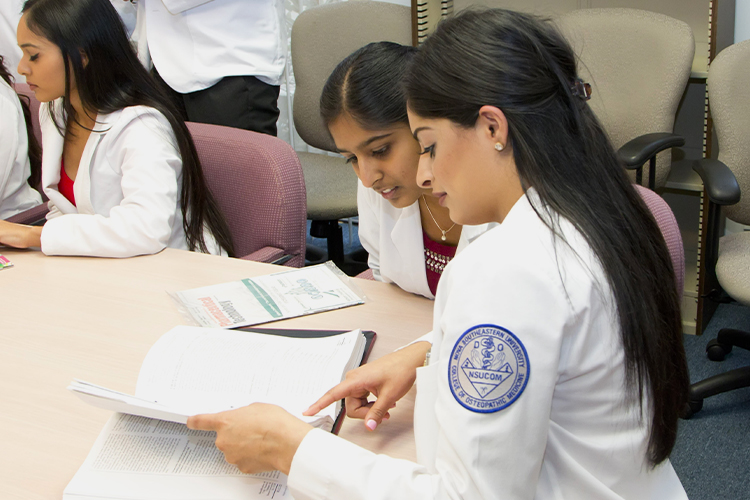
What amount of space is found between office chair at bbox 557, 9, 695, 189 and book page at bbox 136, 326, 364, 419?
4.13 feet

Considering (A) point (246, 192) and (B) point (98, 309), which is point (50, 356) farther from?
(A) point (246, 192)

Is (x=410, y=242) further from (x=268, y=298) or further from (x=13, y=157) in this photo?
(x=13, y=157)

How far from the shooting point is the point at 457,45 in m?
0.70

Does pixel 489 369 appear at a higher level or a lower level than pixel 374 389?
higher

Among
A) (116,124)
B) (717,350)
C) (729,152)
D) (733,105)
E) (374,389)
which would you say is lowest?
(717,350)

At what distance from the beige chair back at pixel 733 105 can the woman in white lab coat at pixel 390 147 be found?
3.28ft

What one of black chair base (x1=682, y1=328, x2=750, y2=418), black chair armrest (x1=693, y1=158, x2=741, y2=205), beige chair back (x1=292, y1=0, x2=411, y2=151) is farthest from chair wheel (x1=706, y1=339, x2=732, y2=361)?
beige chair back (x1=292, y1=0, x2=411, y2=151)

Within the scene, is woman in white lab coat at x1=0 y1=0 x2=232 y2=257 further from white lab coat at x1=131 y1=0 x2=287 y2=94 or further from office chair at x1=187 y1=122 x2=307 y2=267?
white lab coat at x1=131 y1=0 x2=287 y2=94

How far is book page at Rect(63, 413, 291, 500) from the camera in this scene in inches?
28.8

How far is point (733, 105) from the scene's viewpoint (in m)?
1.83

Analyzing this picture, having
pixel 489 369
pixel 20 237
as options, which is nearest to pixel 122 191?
pixel 20 237

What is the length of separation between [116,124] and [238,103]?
752 millimetres

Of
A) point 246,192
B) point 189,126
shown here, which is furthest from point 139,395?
point 189,126

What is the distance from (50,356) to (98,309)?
0.16 meters
